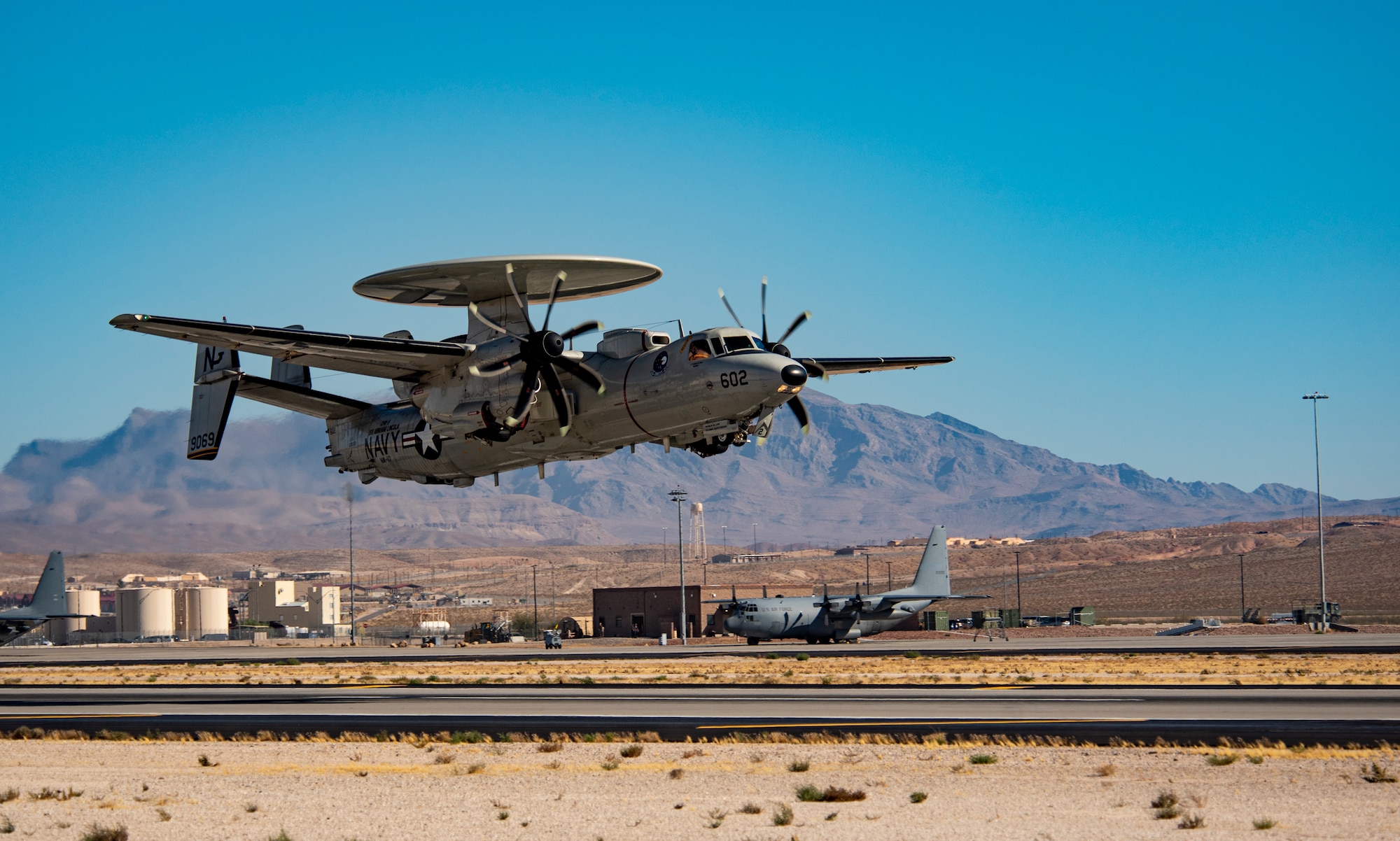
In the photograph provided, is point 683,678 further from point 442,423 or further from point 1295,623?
point 1295,623

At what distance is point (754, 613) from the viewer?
85.0 m

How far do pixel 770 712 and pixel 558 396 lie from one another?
37.4ft

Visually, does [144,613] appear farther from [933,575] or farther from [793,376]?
[793,376]

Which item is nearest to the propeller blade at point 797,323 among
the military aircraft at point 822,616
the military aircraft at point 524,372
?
the military aircraft at point 524,372

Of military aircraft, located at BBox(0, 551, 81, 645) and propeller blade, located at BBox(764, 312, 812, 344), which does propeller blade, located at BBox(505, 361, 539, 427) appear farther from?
military aircraft, located at BBox(0, 551, 81, 645)

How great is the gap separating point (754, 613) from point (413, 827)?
6859 centimetres

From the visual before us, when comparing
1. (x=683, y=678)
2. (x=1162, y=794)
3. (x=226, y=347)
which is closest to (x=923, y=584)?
(x=683, y=678)

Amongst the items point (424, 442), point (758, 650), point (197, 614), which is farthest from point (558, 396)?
point (197, 614)

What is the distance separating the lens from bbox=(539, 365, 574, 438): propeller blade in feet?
121

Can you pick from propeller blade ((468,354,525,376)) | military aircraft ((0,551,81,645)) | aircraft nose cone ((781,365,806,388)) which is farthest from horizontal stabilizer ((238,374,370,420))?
military aircraft ((0,551,81,645))

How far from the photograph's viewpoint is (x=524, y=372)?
3700 centimetres

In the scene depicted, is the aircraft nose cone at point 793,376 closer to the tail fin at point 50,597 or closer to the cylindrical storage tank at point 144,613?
the tail fin at point 50,597

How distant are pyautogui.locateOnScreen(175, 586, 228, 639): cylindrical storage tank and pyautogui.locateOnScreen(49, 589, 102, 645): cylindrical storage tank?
9015mm

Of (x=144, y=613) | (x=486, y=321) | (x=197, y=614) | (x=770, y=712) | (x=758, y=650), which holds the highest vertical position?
(x=486, y=321)
